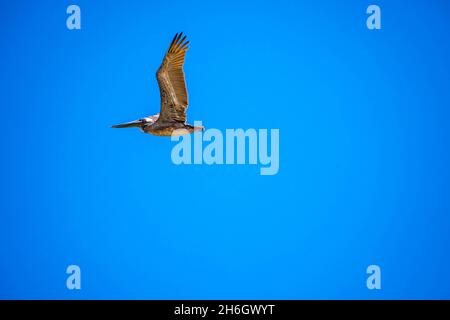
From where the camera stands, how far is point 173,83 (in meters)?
22.7

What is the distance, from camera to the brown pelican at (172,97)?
874 inches

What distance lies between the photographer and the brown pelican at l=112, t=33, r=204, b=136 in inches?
874

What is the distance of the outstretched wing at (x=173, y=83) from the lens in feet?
72.6

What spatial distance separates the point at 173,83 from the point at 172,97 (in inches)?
21.6

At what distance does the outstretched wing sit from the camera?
22.1 metres
